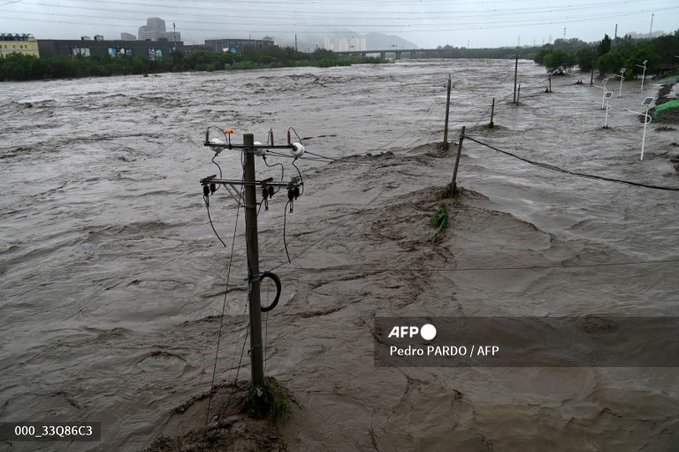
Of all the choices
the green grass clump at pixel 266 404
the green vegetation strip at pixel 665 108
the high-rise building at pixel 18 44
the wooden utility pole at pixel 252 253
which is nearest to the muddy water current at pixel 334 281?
the green grass clump at pixel 266 404

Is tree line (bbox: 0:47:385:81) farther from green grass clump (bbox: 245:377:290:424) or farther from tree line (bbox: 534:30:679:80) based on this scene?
green grass clump (bbox: 245:377:290:424)

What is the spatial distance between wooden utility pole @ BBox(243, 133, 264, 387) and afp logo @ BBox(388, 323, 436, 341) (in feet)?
10.1

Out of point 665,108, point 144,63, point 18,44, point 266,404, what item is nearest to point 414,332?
point 266,404

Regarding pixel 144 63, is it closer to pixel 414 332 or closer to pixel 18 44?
pixel 18 44

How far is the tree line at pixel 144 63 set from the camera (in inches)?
2308

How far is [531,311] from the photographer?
9.00 m

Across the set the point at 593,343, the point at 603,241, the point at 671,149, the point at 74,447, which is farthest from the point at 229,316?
the point at 671,149

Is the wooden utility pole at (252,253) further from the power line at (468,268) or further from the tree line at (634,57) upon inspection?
the tree line at (634,57)

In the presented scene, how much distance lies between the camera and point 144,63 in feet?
231

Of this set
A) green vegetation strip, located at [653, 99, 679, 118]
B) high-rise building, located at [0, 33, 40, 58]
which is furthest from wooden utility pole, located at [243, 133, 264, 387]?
high-rise building, located at [0, 33, 40, 58]

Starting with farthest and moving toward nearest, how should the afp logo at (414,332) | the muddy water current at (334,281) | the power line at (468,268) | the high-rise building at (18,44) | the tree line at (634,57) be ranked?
the high-rise building at (18,44) → the tree line at (634,57) → the power line at (468,268) → the afp logo at (414,332) → the muddy water current at (334,281)

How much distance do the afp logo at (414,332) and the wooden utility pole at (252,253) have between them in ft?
10.1

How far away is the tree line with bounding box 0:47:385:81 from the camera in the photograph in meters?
58.6

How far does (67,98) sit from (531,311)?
4236 centimetres
